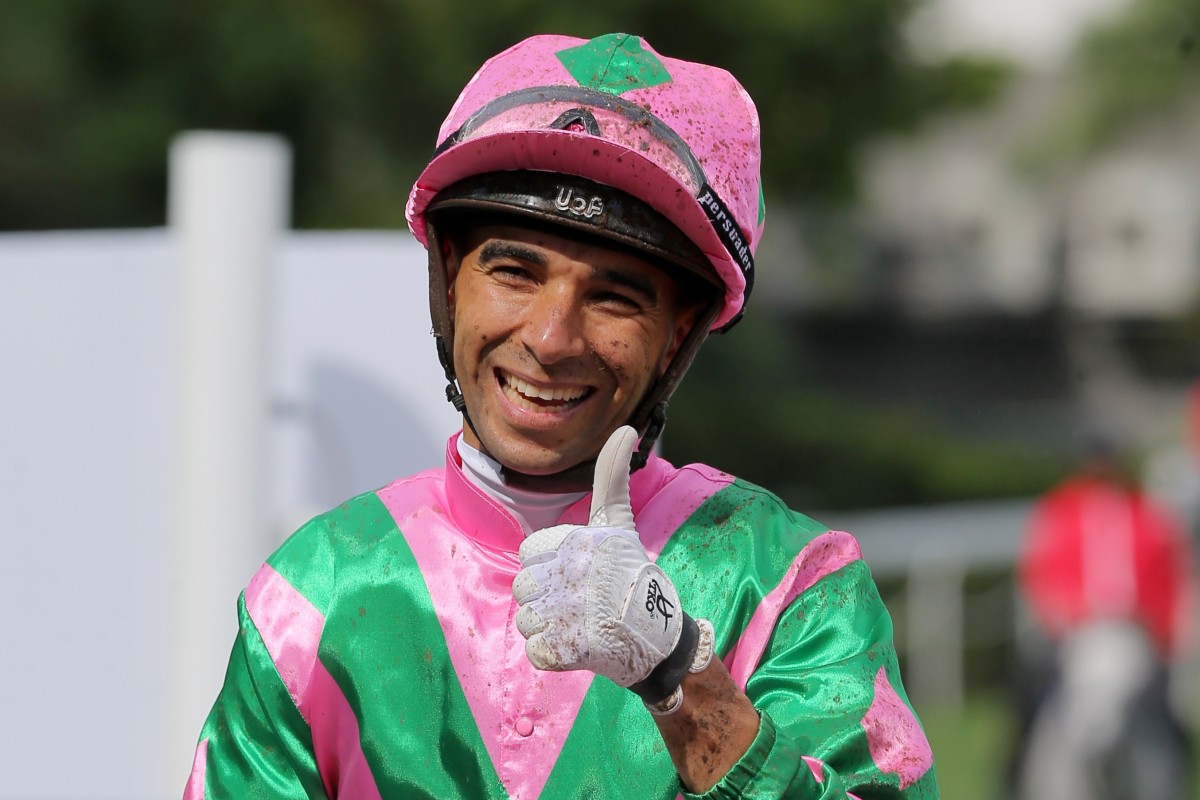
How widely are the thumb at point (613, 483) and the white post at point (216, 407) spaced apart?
2.38m

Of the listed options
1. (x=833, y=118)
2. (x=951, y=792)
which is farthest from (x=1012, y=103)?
(x=951, y=792)

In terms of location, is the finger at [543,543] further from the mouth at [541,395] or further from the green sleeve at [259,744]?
the green sleeve at [259,744]

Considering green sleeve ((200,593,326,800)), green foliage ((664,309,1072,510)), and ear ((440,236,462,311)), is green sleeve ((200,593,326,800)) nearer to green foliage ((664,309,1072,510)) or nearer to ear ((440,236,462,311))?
ear ((440,236,462,311))

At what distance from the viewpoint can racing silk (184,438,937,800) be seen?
6.47 feet

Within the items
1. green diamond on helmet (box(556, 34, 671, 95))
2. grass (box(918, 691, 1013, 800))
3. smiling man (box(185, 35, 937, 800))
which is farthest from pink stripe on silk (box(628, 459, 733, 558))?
grass (box(918, 691, 1013, 800))

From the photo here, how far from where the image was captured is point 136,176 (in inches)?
475

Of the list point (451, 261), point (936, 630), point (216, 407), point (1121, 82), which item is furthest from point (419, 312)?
point (1121, 82)

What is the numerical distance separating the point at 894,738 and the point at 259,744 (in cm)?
70

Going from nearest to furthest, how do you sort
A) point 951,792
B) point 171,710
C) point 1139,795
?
1. point 171,710
2. point 1139,795
3. point 951,792

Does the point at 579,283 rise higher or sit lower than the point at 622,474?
higher

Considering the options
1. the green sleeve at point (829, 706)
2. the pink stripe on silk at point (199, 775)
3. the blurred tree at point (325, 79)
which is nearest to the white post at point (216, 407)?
the pink stripe on silk at point (199, 775)

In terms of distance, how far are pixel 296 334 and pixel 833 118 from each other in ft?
33.5

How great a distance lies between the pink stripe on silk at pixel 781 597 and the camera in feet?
6.51

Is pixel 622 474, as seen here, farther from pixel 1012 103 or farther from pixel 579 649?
pixel 1012 103
